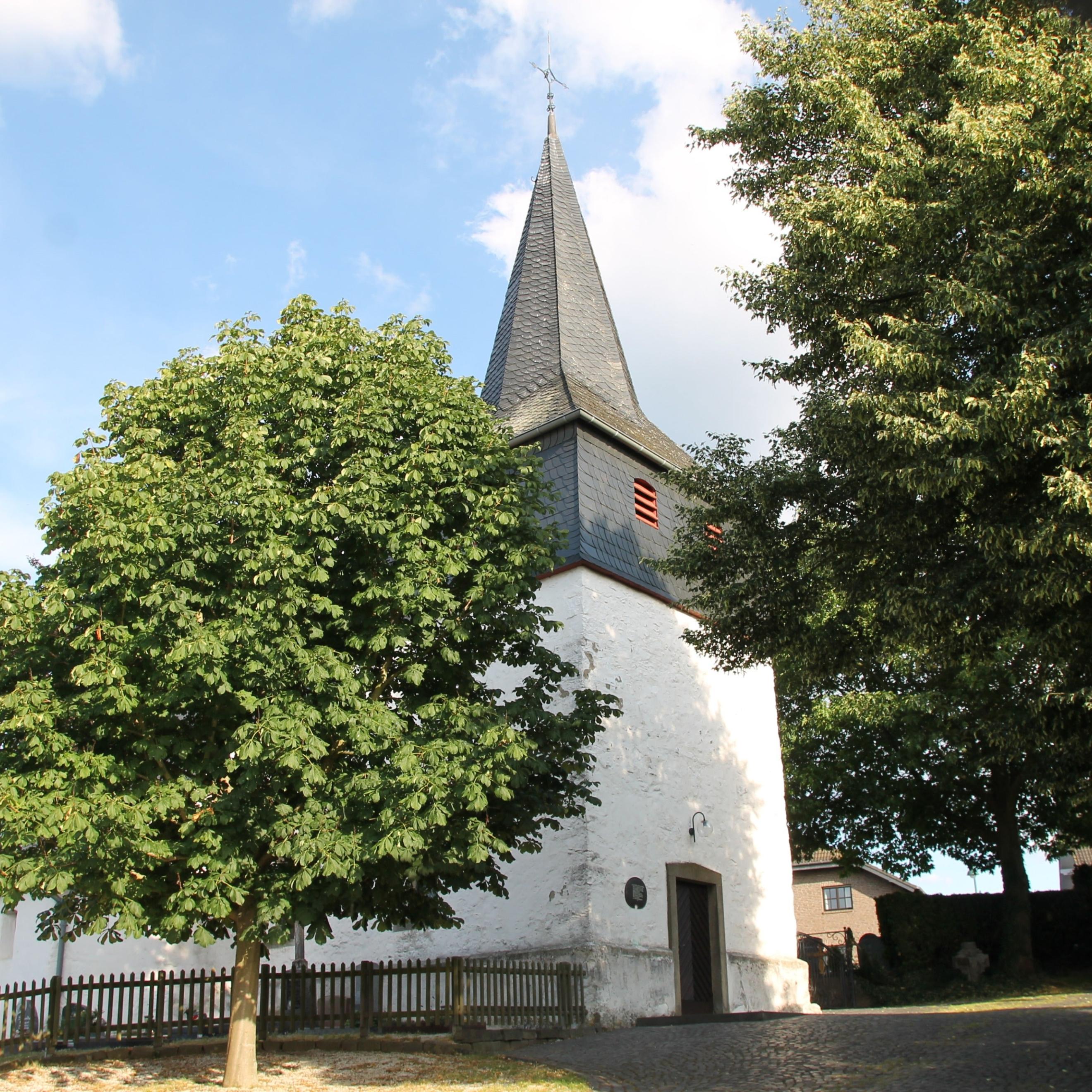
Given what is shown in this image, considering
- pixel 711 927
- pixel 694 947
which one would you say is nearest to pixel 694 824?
pixel 711 927

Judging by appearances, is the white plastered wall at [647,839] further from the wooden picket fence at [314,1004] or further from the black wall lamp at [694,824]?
the wooden picket fence at [314,1004]

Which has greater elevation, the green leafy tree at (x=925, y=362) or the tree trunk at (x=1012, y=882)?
the green leafy tree at (x=925, y=362)

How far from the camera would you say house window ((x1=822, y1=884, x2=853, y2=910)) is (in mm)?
42562

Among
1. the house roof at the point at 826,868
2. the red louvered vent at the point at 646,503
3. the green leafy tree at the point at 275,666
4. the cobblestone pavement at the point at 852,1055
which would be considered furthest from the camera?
the house roof at the point at 826,868

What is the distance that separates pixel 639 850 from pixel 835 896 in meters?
29.5

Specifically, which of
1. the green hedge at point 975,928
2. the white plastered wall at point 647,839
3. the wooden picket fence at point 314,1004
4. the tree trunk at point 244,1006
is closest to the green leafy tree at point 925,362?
the white plastered wall at point 647,839

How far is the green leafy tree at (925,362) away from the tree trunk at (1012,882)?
1190cm

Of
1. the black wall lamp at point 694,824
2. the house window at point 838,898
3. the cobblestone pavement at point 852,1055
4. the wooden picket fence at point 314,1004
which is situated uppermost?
the black wall lamp at point 694,824

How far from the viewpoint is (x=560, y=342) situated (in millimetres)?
22000

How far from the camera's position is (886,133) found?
37.7ft

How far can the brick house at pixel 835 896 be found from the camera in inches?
1650

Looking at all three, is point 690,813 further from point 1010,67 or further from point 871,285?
point 1010,67

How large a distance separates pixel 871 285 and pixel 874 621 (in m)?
3.72

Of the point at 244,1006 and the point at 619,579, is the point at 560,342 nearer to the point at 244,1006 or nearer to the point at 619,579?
the point at 619,579
